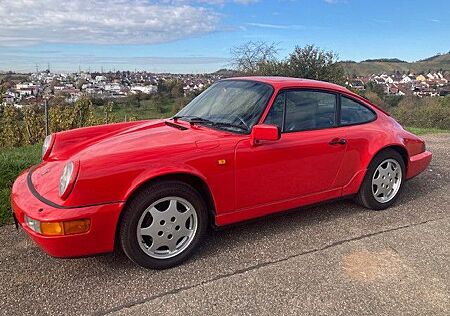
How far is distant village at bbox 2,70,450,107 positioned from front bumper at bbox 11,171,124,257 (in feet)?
10.1

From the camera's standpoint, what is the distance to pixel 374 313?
2373 millimetres

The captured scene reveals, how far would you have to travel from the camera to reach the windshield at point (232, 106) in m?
3.34

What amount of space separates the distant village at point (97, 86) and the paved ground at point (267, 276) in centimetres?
272

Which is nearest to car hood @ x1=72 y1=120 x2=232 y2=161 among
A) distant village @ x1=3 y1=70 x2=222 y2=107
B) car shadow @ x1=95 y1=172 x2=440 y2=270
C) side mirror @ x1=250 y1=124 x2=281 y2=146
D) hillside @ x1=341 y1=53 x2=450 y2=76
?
side mirror @ x1=250 y1=124 x2=281 y2=146

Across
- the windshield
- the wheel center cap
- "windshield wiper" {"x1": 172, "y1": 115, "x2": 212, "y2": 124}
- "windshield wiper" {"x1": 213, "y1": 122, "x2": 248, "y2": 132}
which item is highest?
the windshield

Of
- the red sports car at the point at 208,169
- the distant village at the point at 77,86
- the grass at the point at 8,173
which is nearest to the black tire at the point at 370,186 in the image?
the red sports car at the point at 208,169

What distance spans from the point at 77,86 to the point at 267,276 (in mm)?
18396

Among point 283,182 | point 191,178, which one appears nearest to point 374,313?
point 283,182

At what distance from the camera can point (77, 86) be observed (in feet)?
62.1

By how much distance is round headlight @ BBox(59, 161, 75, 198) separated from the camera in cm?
254

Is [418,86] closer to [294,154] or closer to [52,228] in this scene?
[294,154]

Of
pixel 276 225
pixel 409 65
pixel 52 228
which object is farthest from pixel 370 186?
pixel 409 65

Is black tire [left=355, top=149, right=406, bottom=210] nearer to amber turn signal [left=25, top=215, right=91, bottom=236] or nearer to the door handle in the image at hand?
the door handle

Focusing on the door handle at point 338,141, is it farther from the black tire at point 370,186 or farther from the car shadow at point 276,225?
the car shadow at point 276,225
